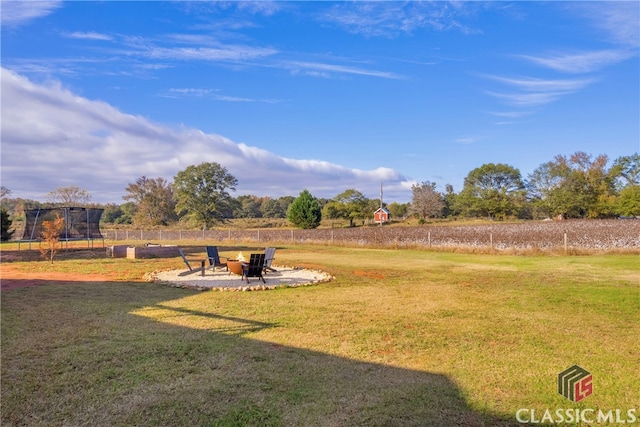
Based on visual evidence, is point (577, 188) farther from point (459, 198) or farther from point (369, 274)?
point (369, 274)

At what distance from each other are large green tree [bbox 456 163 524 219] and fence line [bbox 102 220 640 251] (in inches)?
1400

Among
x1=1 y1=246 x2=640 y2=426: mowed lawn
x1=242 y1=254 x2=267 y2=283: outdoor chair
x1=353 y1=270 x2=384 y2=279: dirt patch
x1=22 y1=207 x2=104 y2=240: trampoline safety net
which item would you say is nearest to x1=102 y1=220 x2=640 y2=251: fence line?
x1=353 y1=270 x2=384 y2=279: dirt patch

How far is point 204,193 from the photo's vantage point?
51.6m

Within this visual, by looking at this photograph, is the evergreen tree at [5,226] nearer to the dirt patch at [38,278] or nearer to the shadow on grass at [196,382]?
the dirt patch at [38,278]

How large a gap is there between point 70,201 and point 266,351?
56.3 meters

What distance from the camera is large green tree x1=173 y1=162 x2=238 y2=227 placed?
5100cm

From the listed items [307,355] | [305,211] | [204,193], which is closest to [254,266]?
[307,355]

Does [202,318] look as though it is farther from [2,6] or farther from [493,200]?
[493,200]

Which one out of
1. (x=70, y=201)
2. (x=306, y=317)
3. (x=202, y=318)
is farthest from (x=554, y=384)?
(x=70, y=201)

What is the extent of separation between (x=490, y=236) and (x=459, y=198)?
157ft

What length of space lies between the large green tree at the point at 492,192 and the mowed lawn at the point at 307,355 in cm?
5533

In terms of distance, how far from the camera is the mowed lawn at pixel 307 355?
321 cm

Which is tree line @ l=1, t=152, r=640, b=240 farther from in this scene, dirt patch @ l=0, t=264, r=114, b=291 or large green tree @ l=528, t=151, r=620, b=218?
dirt patch @ l=0, t=264, r=114, b=291

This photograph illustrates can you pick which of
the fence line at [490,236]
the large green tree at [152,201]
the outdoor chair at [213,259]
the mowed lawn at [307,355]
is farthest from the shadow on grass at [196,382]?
the large green tree at [152,201]
